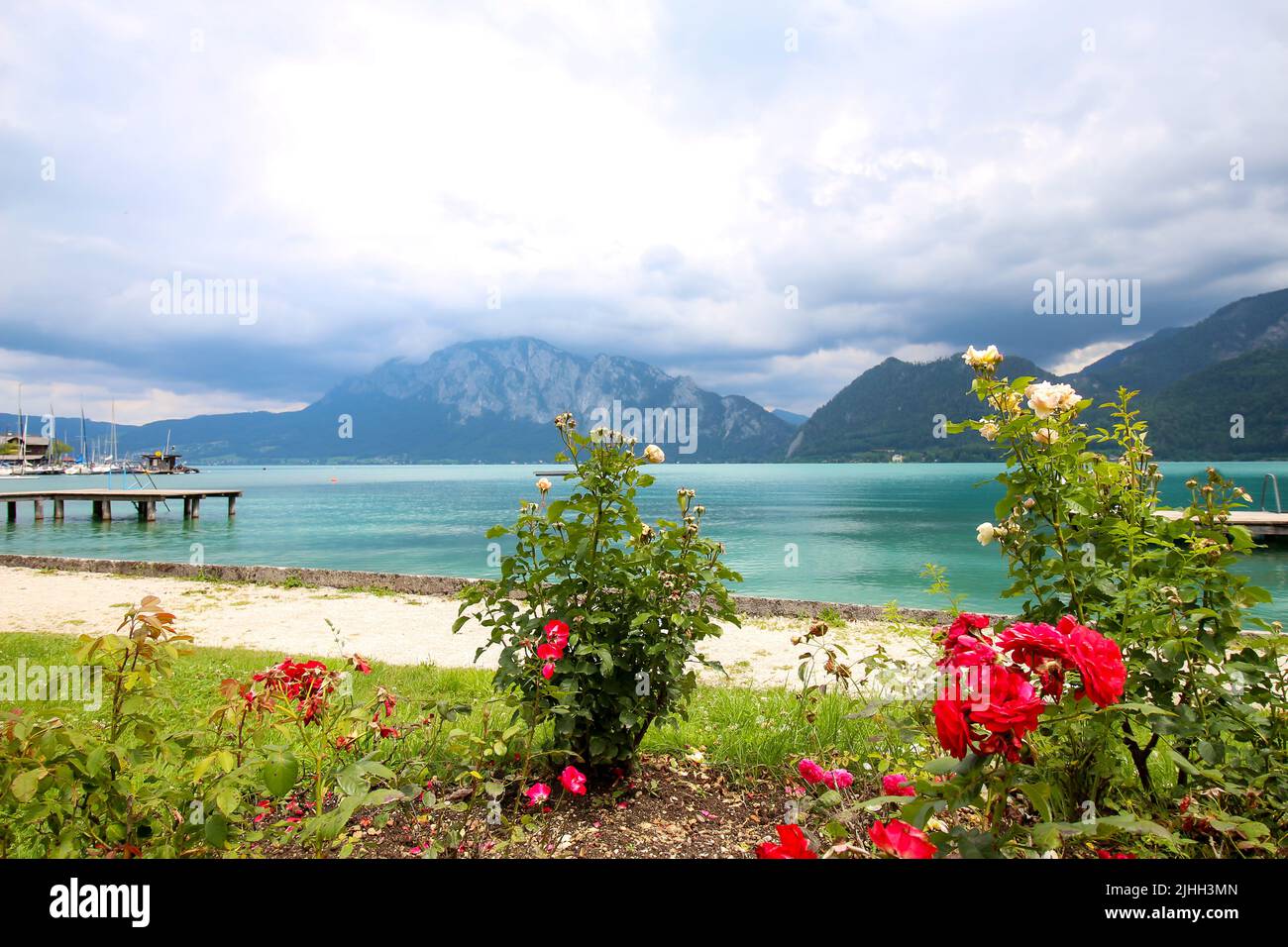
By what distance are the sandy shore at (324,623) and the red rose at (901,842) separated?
5.52 m

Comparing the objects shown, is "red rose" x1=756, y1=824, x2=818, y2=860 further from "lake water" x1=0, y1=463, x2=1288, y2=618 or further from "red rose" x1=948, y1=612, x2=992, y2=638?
"lake water" x1=0, y1=463, x2=1288, y2=618

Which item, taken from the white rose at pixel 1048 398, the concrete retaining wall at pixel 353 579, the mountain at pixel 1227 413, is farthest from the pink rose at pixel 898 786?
the mountain at pixel 1227 413

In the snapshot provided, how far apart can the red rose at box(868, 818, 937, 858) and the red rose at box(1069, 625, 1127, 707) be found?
48 cm

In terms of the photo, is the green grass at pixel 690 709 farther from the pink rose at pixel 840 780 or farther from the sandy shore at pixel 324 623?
the sandy shore at pixel 324 623

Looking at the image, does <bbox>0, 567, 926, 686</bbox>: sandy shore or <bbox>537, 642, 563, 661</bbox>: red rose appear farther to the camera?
<bbox>0, 567, 926, 686</bbox>: sandy shore

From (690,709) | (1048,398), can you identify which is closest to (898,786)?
(1048,398)

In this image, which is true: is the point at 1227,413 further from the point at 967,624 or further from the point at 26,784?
the point at 26,784

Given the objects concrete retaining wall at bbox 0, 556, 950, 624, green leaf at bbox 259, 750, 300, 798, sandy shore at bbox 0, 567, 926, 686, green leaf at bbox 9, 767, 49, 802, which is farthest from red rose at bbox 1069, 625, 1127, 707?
concrete retaining wall at bbox 0, 556, 950, 624

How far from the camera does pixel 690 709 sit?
5.12 m

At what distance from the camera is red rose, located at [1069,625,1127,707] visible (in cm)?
141

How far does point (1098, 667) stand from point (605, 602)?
2038mm
